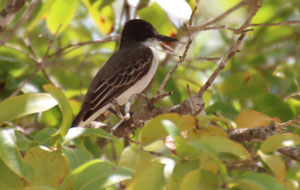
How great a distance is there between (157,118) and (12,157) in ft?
1.76

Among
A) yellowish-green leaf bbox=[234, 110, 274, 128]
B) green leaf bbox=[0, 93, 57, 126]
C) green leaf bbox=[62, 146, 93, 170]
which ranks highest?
green leaf bbox=[0, 93, 57, 126]

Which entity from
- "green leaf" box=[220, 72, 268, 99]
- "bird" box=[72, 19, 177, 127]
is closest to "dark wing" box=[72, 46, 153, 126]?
"bird" box=[72, 19, 177, 127]

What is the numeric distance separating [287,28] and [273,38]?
183 millimetres

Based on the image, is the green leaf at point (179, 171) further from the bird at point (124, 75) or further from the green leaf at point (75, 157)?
the bird at point (124, 75)

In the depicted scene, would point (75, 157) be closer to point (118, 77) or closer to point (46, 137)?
point (46, 137)

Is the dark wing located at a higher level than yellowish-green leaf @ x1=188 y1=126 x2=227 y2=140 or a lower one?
lower

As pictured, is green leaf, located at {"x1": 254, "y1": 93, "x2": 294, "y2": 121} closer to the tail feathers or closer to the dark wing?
the tail feathers

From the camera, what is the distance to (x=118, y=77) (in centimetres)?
488

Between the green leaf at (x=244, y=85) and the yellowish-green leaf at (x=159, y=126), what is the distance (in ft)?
6.47

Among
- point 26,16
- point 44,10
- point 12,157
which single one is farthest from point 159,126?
point 44,10

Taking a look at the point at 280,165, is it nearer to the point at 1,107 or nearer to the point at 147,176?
the point at 147,176

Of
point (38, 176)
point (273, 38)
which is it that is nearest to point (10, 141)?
point (38, 176)

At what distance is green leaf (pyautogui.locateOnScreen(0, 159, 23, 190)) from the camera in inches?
76.5

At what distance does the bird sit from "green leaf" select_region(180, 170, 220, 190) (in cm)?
265
